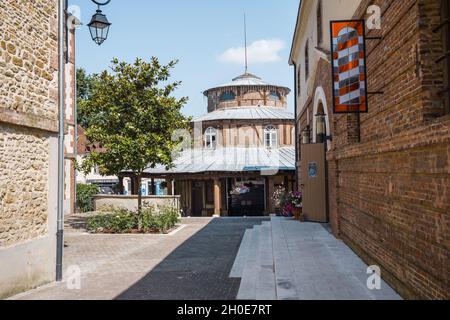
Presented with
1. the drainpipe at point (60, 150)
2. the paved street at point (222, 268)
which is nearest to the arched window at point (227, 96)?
the paved street at point (222, 268)

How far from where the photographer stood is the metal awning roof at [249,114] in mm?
32031

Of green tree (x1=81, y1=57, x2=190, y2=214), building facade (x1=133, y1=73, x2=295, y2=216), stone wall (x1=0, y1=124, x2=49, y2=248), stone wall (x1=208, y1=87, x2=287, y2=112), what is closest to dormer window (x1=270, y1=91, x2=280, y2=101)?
stone wall (x1=208, y1=87, x2=287, y2=112)

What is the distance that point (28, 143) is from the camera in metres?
7.88

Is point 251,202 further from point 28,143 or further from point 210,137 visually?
point 28,143

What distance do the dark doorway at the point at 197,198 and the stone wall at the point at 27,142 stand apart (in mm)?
20975

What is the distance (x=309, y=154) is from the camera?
541 inches

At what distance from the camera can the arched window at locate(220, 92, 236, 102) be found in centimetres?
3575

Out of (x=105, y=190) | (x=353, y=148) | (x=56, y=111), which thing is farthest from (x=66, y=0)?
(x=105, y=190)

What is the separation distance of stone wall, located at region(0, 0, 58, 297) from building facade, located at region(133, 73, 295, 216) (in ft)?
59.1

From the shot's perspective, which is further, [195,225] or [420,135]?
[195,225]

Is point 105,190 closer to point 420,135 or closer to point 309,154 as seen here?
point 309,154

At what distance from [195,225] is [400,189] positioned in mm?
13928

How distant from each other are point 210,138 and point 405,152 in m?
27.5

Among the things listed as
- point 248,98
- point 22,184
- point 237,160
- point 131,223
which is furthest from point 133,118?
point 248,98
